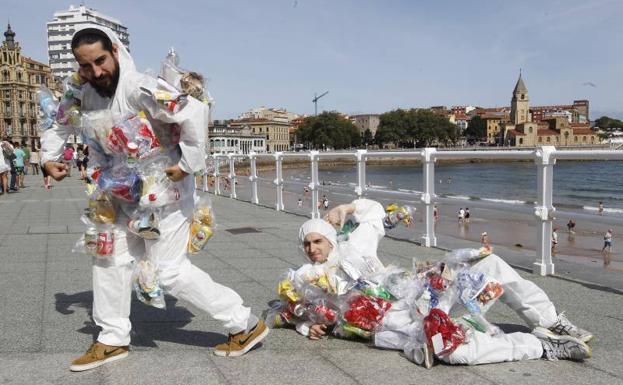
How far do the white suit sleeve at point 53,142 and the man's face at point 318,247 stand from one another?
1.55 meters

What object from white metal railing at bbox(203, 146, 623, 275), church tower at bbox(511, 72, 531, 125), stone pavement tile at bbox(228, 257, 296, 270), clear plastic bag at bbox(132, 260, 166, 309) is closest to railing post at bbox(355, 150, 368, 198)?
white metal railing at bbox(203, 146, 623, 275)

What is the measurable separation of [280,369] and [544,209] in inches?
133

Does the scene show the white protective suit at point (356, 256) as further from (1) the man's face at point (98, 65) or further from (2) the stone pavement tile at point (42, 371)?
(1) the man's face at point (98, 65)

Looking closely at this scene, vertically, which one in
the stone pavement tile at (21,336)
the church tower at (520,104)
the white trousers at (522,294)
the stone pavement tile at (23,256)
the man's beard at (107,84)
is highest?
the church tower at (520,104)

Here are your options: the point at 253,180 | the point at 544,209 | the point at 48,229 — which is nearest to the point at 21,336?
the point at 544,209

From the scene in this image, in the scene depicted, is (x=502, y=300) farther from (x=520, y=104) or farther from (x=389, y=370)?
(x=520, y=104)

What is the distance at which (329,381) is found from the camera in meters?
2.84

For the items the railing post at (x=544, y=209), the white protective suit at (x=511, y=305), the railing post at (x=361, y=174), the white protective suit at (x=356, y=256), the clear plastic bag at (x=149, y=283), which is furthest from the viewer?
the railing post at (x=361, y=174)

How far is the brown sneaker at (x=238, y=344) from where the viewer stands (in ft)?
10.5

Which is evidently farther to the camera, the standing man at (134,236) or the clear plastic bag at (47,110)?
the clear plastic bag at (47,110)

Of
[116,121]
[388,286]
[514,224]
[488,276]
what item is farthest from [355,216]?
[514,224]

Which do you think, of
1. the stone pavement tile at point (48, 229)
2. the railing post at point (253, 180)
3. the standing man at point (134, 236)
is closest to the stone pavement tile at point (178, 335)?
the standing man at point (134, 236)

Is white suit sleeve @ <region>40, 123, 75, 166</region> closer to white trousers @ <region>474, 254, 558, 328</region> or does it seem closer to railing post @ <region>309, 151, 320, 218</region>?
white trousers @ <region>474, 254, 558, 328</region>

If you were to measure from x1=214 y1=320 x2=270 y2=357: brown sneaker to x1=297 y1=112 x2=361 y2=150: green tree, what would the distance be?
144 meters
